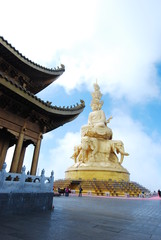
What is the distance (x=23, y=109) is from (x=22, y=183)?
402 centimetres

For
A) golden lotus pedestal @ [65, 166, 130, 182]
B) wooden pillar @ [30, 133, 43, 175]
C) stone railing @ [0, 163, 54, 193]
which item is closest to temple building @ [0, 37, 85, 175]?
wooden pillar @ [30, 133, 43, 175]

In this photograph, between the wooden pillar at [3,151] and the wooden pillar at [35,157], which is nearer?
the wooden pillar at [35,157]

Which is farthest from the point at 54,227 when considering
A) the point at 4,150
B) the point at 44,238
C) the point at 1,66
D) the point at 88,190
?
the point at 88,190

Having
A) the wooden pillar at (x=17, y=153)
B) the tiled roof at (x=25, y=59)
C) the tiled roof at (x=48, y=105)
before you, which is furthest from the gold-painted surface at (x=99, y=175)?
the wooden pillar at (x=17, y=153)

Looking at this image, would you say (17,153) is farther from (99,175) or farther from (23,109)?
(99,175)

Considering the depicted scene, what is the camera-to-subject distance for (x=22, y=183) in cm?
692

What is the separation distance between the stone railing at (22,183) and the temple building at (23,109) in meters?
1.73

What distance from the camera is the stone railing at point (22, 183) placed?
623cm

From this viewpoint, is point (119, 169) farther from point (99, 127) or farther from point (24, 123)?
point (24, 123)

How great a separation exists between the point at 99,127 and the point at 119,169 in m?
8.23

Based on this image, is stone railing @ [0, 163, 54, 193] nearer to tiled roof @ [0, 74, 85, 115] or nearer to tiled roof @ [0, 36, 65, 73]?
tiled roof @ [0, 74, 85, 115]

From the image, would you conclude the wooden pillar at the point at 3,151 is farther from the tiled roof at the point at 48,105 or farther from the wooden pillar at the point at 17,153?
the tiled roof at the point at 48,105

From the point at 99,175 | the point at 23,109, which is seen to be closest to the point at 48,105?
the point at 23,109

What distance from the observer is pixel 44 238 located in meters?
3.66
